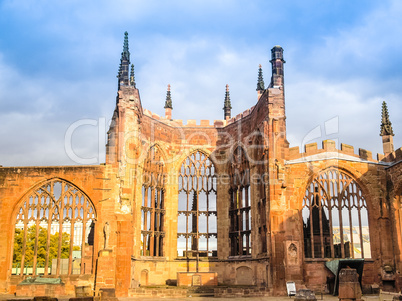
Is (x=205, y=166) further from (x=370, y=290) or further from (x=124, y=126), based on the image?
(x=370, y=290)

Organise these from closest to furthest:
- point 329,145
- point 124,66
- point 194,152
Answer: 1. point 329,145
2. point 124,66
3. point 194,152

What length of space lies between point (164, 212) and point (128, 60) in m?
10.5

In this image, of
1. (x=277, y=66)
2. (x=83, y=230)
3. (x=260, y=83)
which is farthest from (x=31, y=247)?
(x=277, y=66)

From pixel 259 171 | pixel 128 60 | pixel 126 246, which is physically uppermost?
pixel 128 60

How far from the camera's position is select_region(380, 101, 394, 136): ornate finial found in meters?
28.5

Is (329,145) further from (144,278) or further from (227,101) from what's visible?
(144,278)

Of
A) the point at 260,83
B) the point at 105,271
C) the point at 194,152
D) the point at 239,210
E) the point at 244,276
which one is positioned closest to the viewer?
the point at 105,271

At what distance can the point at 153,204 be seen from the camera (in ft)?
102

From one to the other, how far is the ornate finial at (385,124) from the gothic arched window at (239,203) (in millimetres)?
8896

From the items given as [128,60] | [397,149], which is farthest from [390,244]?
[128,60]

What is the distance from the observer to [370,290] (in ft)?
83.7

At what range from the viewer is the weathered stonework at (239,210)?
2558cm

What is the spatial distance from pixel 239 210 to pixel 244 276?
437 cm

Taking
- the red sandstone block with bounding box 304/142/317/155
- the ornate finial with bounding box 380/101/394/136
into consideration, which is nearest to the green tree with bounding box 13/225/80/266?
the red sandstone block with bounding box 304/142/317/155
